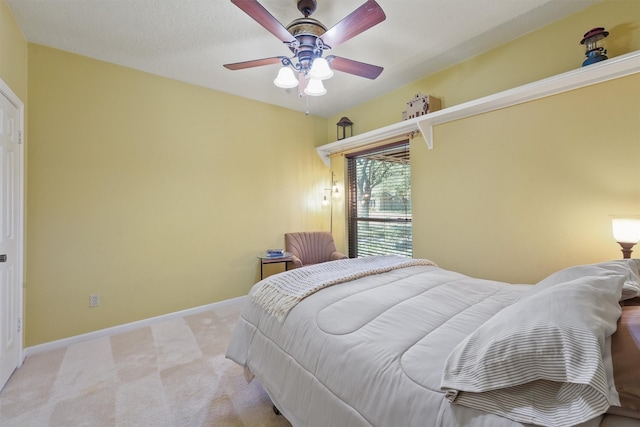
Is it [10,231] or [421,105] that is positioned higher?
[421,105]

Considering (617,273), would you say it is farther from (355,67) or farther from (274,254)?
(274,254)

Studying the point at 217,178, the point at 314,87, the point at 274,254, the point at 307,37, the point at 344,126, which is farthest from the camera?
the point at 344,126

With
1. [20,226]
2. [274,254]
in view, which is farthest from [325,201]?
[20,226]

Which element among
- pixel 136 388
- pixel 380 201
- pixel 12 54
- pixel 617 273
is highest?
pixel 12 54

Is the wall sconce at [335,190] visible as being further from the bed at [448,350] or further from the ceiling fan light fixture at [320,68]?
the bed at [448,350]

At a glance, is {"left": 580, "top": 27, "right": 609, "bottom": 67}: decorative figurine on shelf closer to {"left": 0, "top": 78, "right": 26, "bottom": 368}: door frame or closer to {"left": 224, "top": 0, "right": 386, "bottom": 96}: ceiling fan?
{"left": 224, "top": 0, "right": 386, "bottom": 96}: ceiling fan

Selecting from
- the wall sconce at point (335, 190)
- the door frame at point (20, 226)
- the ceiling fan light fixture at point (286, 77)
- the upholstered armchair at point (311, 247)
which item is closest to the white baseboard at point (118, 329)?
the door frame at point (20, 226)

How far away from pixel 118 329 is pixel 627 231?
422 cm

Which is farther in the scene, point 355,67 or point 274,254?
point 274,254

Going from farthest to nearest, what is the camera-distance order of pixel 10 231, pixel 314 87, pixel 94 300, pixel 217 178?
1. pixel 217 178
2. pixel 94 300
3. pixel 314 87
4. pixel 10 231

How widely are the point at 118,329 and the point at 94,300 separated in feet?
1.22

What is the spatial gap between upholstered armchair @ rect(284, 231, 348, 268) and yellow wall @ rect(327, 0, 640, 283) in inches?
50.6

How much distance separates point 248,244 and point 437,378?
3113 mm

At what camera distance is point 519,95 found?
2264 mm
